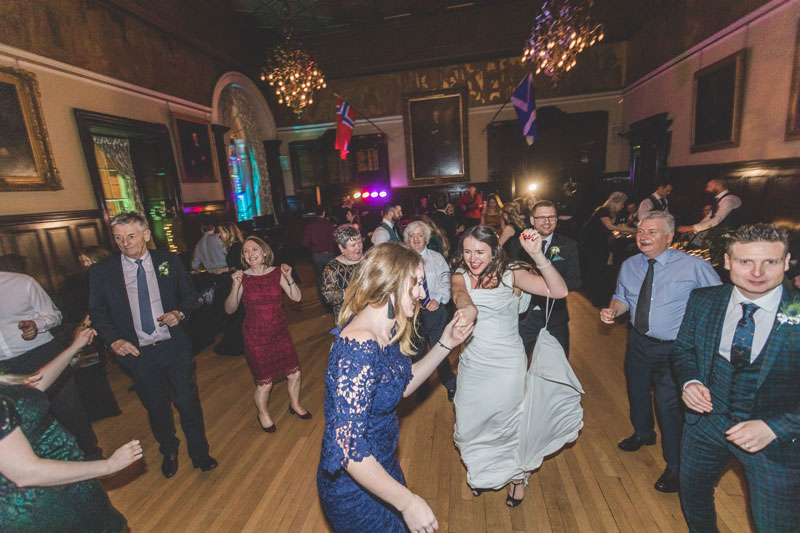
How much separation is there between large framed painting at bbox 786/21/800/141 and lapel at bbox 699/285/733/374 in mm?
5078

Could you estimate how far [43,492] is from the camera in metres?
1.28

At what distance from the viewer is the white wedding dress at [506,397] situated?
2254 mm

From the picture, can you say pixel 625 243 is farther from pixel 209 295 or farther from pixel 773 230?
pixel 209 295

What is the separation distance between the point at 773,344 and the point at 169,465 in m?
3.87

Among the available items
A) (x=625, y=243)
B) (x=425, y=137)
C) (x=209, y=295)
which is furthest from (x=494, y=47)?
(x=209, y=295)

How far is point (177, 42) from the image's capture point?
720 centimetres

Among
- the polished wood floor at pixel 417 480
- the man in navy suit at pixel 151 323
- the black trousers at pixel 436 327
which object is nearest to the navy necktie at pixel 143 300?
the man in navy suit at pixel 151 323

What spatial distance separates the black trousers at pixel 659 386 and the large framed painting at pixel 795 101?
15.4ft

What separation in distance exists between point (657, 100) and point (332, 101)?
339 inches

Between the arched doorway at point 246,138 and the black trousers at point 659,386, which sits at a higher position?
the arched doorway at point 246,138

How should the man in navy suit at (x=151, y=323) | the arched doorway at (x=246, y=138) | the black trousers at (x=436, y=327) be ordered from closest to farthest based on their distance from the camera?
the man in navy suit at (x=151, y=323), the black trousers at (x=436, y=327), the arched doorway at (x=246, y=138)

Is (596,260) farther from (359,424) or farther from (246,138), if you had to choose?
(246,138)

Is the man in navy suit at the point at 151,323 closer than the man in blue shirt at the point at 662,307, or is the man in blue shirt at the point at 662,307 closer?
the man in blue shirt at the point at 662,307

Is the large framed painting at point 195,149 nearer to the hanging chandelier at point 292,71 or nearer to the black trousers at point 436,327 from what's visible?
the hanging chandelier at point 292,71
